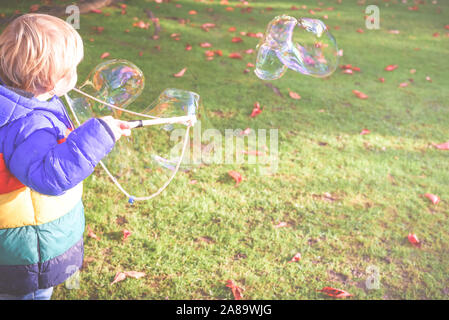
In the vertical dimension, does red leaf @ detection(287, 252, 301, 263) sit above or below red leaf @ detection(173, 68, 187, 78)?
below

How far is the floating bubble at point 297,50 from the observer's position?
3184 mm

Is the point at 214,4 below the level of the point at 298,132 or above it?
above

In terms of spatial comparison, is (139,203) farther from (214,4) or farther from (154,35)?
(214,4)

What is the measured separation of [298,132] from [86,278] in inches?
98.4

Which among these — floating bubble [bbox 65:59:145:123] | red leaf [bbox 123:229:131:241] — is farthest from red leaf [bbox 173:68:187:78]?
red leaf [bbox 123:229:131:241]

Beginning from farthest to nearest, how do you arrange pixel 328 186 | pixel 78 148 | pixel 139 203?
1. pixel 328 186
2. pixel 139 203
3. pixel 78 148

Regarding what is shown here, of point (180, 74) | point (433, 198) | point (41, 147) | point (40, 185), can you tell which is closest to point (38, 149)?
point (41, 147)

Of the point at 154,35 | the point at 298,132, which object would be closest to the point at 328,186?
the point at 298,132

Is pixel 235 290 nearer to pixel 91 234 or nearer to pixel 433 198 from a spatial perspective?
pixel 91 234

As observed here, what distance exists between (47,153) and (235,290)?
4.82 feet

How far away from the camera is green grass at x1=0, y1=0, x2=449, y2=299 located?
264 cm

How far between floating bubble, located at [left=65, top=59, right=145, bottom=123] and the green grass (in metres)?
0.78

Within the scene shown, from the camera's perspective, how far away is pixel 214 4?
758cm

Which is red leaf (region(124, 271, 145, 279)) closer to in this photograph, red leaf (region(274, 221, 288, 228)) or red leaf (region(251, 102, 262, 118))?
red leaf (region(274, 221, 288, 228))
